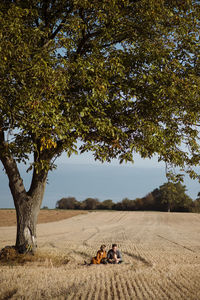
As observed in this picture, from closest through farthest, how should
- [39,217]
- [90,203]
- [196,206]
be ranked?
[39,217] → [196,206] → [90,203]

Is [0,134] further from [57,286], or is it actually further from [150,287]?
[150,287]

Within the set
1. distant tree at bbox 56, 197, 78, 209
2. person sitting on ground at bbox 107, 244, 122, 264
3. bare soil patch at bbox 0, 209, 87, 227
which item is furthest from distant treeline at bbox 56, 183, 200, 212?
person sitting on ground at bbox 107, 244, 122, 264

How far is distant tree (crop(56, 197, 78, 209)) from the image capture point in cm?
9770

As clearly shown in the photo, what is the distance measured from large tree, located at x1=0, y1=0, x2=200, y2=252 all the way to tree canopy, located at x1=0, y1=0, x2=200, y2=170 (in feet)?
0.14

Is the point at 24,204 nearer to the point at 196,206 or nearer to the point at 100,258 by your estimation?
the point at 100,258

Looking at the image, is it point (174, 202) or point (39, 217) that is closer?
point (39, 217)

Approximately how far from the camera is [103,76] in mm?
10984

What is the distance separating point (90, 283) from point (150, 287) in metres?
1.71

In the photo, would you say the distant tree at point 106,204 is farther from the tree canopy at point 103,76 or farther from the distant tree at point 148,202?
the tree canopy at point 103,76

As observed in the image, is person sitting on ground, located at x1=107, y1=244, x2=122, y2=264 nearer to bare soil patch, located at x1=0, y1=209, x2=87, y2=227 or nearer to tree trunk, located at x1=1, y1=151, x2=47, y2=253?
tree trunk, located at x1=1, y1=151, x2=47, y2=253

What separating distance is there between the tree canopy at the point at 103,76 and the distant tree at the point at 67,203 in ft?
283

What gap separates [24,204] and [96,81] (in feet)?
23.4

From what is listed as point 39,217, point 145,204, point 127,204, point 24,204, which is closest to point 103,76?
point 24,204

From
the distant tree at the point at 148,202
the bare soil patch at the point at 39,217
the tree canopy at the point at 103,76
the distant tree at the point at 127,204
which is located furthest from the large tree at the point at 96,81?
the distant tree at the point at 127,204
